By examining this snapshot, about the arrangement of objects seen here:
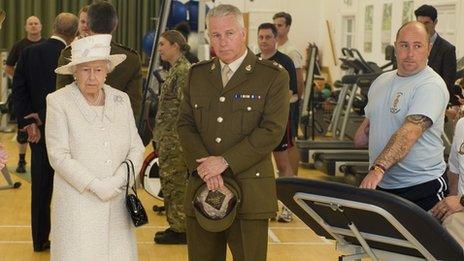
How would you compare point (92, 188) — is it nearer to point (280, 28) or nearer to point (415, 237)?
point (415, 237)

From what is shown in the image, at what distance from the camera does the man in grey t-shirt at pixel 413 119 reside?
3832 millimetres

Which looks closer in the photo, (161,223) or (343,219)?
(343,219)

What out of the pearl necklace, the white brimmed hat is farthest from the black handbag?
the white brimmed hat

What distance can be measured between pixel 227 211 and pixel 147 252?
2.35 meters

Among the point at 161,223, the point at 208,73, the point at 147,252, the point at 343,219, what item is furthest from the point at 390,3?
the point at 343,219

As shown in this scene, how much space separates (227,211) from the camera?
3881mm

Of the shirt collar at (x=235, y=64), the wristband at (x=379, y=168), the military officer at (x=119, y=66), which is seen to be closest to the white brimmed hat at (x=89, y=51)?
the shirt collar at (x=235, y=64)

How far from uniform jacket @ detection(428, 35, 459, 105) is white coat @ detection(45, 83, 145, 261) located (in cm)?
377

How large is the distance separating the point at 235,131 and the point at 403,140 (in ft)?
2.46

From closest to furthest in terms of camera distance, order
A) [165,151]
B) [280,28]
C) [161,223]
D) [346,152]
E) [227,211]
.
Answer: [227,211] → [165,151] → [161,223] → [280,28] → [346,152]

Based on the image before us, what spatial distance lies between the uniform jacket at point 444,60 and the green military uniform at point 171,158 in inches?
85.8

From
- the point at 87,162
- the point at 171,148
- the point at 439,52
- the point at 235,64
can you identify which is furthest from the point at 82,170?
the point at 439,52

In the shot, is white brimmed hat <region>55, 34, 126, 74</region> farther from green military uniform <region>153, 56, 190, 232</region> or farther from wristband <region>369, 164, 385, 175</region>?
green military uniform <region>153, 56, 190, 232</region>

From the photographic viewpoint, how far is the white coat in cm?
391
